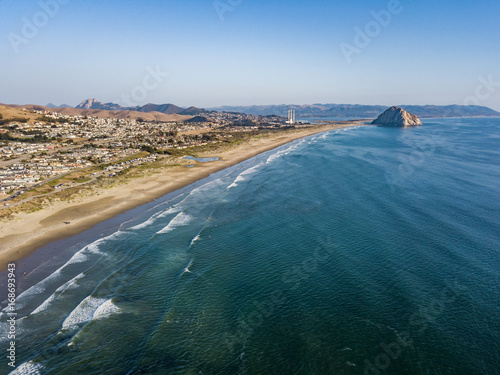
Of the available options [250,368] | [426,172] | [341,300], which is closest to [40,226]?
[250,368]

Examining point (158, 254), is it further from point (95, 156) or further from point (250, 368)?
point (95, 156)

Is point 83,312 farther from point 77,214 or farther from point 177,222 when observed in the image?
point 77,214

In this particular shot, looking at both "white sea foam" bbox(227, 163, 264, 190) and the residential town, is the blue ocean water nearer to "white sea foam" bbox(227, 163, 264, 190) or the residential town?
"white sea foam" bbox(227, 163, 264, 190)

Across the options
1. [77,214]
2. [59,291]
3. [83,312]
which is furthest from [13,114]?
[83,312]

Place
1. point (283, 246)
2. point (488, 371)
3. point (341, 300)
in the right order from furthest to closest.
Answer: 1. point (283, 246)
2. point (341, 300)
3. point (488, 371)

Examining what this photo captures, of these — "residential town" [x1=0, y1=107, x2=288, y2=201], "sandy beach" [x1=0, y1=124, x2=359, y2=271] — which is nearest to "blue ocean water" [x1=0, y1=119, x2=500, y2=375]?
"sandy beach" [x1=0, y1=124, x2=359, y2=271]

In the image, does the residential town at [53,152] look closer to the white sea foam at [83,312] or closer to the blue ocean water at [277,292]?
the blue ocean water at [277,292]

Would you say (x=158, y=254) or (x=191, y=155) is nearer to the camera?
(x=158, y=254)

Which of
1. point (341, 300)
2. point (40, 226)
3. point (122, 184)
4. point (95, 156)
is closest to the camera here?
point (341, 300)
